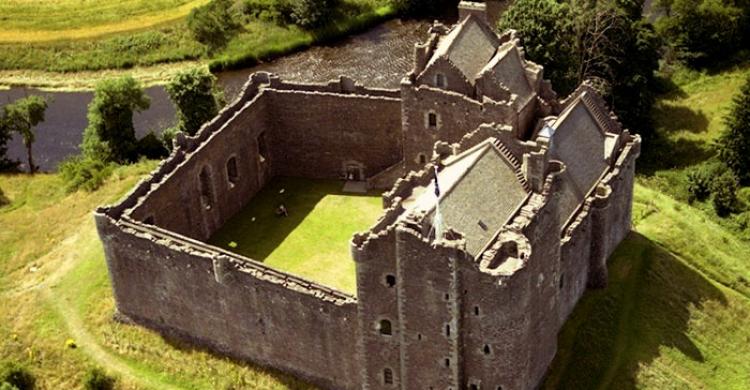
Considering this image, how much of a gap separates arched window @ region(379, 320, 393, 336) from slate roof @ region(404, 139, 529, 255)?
7.12 metres

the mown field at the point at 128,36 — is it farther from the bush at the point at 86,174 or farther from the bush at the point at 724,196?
the bush at the point at 724,196

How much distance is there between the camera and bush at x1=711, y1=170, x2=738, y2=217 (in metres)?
103

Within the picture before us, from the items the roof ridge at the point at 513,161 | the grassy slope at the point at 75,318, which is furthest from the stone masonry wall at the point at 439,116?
the grassy slope at the point at 75,318

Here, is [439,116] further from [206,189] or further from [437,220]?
[437,220]

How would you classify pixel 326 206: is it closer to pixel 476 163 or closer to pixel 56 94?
pixel 476 163

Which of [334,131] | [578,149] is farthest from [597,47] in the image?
[578,149]

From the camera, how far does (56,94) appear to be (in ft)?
427

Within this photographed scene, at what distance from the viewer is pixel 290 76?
427 feet

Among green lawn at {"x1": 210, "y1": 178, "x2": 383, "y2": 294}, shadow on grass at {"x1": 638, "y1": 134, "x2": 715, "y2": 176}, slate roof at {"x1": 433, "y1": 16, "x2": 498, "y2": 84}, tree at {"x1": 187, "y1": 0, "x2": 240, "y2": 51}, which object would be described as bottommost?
shadow on grass at {"x1": 638, "y1": 134, "x2": 715, "y2": 176}

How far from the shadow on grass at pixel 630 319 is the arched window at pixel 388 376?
10.6m

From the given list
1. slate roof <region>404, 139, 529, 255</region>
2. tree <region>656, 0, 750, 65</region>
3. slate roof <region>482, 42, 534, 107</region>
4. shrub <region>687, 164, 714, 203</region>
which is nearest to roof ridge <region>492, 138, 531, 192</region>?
slate roof <region>404, 139, 529, 255</region>

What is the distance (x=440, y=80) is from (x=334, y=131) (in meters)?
13.6

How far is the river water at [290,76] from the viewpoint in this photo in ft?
394

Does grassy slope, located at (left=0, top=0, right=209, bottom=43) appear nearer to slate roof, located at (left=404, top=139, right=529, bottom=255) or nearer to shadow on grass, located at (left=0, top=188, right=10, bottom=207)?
shadow on grass, located at (left=0, top=188, right=10, bottom=207)
